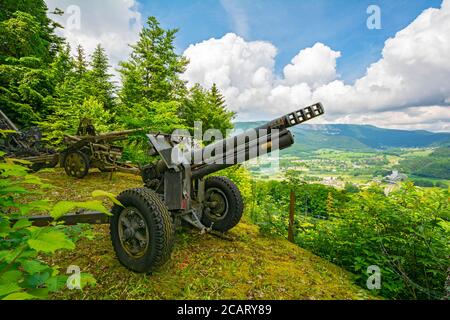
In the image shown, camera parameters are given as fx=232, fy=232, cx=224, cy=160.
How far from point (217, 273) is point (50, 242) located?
8.74 ft

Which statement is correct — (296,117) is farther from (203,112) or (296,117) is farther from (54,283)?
(203,112)

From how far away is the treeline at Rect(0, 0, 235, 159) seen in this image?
424 inches

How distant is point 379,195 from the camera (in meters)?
3.72

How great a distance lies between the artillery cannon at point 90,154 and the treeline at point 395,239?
20.3 ft

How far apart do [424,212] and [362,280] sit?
1.27 meters

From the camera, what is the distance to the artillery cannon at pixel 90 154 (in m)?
7.48

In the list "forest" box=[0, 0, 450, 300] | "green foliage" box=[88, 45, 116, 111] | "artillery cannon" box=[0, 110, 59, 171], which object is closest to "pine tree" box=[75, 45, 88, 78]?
"green foliage" box=[88, 45, 116, 111]

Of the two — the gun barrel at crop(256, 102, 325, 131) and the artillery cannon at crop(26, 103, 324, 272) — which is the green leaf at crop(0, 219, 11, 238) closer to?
the artillery cannon at crop(26, 103, 324, 272)

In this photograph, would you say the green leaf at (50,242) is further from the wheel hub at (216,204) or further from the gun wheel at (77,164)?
the gun wheel at (77,164)

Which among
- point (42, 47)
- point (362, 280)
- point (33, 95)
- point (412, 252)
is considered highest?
point (42, 47)

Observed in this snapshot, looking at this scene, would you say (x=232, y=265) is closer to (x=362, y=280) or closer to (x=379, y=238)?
(x=362, y=280)

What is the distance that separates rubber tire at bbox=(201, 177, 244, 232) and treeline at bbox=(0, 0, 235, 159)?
586 cm

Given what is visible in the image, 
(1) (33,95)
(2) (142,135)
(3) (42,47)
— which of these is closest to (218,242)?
(2) (142,135)
